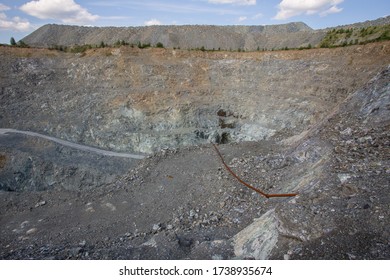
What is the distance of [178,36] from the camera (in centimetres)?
5225

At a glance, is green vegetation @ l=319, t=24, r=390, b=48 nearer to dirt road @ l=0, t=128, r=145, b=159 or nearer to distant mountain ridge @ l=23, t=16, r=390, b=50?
distant mountain ridge @ l=23, t=16, r=390, b=50

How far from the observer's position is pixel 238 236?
7.70 meters

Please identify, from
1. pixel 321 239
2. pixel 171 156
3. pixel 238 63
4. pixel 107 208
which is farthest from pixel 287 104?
pixel 321 239

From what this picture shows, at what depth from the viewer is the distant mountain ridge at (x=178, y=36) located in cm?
4975

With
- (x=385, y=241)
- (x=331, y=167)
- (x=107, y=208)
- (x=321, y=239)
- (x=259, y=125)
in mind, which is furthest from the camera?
(x=259, y=125)

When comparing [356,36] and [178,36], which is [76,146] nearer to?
[356,36]

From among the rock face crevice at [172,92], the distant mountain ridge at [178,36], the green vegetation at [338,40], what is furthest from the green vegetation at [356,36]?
the distant mountain ridge at [178,36]

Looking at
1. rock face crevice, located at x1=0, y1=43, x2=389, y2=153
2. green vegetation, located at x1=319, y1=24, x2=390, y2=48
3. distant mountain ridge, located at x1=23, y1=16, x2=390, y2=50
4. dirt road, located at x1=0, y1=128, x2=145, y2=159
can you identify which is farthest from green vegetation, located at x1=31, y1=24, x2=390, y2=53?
dirt road, located at x1=0, y1=128, x2=145, y2=159

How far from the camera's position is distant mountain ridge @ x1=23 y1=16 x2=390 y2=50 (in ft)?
163

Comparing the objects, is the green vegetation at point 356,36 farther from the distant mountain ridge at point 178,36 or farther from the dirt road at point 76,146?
the dirt road at point 76,146

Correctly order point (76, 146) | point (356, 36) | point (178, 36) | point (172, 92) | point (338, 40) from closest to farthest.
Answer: point (76, 146)
point (172, 92)
point (356, 36)
point (338, 40)
point (178, 36)

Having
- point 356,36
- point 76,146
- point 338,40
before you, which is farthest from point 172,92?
point 338,40

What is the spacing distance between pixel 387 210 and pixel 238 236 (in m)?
3.54

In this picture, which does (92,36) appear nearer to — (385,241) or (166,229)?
(166,229)
